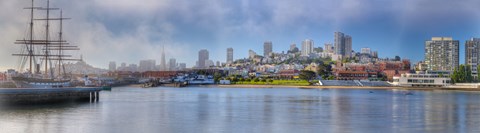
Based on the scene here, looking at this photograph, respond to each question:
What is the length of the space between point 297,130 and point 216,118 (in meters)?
6.01

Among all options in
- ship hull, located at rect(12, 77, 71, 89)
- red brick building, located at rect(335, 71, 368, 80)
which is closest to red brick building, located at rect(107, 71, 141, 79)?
red brick building, located at rect(335, 71, 368, 80)

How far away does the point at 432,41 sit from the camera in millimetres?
168375

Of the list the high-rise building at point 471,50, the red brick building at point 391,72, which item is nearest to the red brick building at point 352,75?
the red brick building at point 391,72

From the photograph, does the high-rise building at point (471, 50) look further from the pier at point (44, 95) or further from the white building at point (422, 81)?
the pier at point (44, 95)

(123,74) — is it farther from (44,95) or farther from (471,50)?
(44,95)

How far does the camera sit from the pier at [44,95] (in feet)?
112

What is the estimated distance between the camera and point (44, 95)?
3725 cm

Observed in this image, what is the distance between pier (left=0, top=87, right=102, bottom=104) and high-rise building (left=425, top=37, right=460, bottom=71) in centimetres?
13430

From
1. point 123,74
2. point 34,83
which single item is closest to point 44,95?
point 34,83

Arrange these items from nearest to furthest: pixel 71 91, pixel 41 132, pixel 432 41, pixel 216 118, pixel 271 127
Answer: pixel 41 132, pixel 271 127, pixel 216 118, pixel 71 91, pixel 432 41

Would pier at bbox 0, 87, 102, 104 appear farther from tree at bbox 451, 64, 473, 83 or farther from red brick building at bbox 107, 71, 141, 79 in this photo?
red brick building at bbox 107, 71, 141, 79

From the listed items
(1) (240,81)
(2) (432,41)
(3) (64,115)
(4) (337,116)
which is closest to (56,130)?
(3) (64,115)

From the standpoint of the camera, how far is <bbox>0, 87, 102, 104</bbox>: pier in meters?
34.0

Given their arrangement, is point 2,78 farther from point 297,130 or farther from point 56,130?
point 297,130
